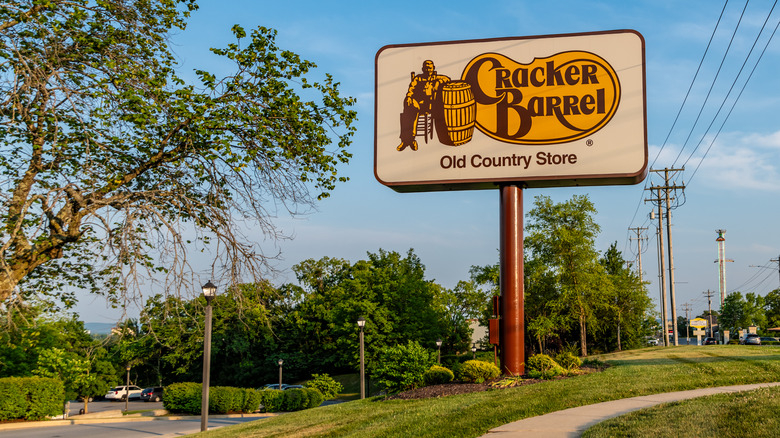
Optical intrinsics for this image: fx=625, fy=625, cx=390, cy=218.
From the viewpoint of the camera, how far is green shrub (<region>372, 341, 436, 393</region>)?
18.5 meters


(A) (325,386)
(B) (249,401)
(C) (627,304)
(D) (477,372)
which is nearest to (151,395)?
(A) (325,386)

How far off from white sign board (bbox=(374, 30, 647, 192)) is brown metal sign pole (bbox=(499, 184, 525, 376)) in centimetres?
155

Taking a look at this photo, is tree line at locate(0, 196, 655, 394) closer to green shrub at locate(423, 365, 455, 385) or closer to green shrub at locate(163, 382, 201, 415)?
green shrub at locate(163, 382, 201, 415)

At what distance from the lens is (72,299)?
12.5 meters

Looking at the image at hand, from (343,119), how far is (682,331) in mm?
179322

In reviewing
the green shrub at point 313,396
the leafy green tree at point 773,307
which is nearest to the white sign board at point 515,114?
the green shrub at point 313,396

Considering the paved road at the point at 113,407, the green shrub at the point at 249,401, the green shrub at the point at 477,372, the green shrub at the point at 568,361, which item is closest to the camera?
the green shrub at the point at 477,372

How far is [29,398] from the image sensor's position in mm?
30531

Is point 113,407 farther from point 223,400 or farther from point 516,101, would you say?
point 516,101

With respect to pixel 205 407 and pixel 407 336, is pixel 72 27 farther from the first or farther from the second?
pixel 407 336

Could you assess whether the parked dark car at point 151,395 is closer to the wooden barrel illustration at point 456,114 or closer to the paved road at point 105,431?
the paved road at point 105,431

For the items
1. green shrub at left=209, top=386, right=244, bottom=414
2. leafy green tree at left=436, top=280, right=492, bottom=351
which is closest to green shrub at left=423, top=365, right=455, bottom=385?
green shrub at left=209, top=386, right=244, bottom=414

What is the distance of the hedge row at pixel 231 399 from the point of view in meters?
33.0

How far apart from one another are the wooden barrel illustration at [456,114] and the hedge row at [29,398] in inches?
962
